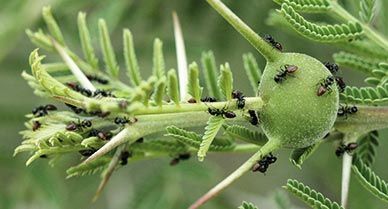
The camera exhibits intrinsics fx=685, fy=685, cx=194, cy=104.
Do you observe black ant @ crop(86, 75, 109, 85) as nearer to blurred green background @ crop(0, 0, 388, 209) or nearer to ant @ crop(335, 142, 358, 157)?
ant @ crop(335, 142, 358, 157)

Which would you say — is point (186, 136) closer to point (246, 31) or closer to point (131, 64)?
point (246, 31)

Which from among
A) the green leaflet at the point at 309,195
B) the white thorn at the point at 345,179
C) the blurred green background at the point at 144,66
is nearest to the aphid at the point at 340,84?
the white thorn at the point at 345,179

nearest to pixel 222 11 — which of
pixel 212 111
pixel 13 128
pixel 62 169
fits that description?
pixel 212 111

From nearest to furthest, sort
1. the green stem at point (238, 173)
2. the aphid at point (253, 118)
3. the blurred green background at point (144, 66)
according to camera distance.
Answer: the green stem at point (238, 173) < the aphid at point (253, 118) < the blurred green background at point (144, 66)

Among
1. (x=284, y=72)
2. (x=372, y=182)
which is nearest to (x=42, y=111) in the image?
(x=284, y=72)

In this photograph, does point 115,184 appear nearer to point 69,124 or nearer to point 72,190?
point 72,190

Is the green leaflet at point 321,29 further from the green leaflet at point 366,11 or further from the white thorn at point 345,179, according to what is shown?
the white thorn at point 345,179
